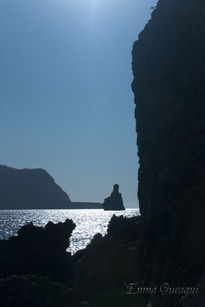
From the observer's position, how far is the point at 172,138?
2616 cm

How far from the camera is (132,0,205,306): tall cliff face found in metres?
22.0

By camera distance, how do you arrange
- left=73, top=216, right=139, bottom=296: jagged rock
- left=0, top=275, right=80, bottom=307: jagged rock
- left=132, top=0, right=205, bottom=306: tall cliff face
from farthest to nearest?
left=73, top=216, right=139, bottom=296: jagged rock → left=0, top=275, right=80, bottom=307: jagged rock → left=132, top=0, right=205, bottom=306: tall cliff face

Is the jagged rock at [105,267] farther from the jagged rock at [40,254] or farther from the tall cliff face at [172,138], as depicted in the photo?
the tall cliff face at [172,138]

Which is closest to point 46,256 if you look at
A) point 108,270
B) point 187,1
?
point 108,270

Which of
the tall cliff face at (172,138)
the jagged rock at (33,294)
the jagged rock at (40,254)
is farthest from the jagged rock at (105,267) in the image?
the tall cliff face at (172,138)

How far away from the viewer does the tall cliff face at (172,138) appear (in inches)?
867

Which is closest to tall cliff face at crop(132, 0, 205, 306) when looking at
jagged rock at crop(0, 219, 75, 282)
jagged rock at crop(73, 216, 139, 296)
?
jagged rock at crop(73, 216, 139, 296)

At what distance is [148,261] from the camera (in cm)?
2562

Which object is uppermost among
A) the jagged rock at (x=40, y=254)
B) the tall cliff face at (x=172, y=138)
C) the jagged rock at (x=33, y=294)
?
the tall cliff face at (x=172, y=138)

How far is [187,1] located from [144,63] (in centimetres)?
549

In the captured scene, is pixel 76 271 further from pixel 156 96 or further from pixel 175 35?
pixel 175 35

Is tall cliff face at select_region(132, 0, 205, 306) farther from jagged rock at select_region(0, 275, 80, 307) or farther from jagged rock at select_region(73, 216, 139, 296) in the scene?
jagged rock at select_region(73, 216, 139, 296)

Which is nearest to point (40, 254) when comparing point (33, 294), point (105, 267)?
point (105, 267)

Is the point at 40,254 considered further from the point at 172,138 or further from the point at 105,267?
the point at 172,138
